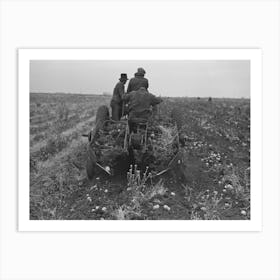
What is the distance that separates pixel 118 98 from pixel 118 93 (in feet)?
0.29

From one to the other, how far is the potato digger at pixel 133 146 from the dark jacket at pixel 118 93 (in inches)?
6.3

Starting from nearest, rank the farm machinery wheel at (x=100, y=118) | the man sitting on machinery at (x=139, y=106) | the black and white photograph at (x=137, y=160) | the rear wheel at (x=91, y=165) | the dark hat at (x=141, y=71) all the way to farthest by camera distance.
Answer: the black and white photograph at (x=137, y=160)
the dark hat at (x=141, y=71)
the rear wheel at (x=91, y=165)
the man sitting on machinery at (x=139, y=106)
the farm machinery wheel at (x=100, y=118)

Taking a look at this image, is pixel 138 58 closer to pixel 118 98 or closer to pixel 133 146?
pixel 118 98

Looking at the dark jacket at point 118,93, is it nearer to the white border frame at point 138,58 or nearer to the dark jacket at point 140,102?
the dark jacket at point 140,102

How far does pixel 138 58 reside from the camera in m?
5.73

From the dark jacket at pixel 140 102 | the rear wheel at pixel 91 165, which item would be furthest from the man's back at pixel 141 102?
the rear wheel at pixel 91 165

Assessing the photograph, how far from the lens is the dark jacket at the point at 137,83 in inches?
230

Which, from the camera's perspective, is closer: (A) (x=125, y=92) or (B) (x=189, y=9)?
(B) (x=189, y=9)

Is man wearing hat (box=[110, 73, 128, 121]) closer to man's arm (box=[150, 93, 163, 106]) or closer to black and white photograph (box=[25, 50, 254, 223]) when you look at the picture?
black and white photograph (box=[25, 50, 254, 223])

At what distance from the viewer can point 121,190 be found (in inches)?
227

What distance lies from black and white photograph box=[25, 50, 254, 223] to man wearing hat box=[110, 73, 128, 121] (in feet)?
0.04
